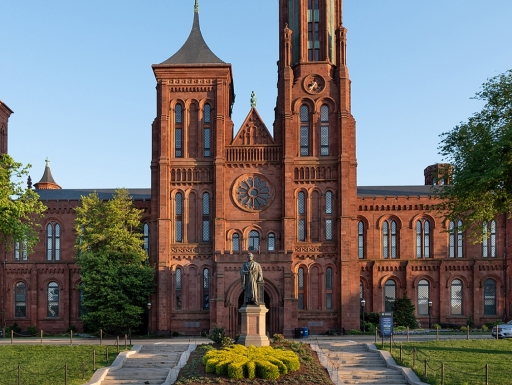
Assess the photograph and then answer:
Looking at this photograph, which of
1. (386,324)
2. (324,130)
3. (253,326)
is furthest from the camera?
(324,130)

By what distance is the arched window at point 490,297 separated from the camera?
208 ft

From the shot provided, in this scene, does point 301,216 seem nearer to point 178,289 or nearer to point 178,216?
point 178,216

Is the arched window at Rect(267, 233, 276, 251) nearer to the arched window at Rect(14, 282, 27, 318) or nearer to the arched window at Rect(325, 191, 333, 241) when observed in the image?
the arched window at Rect(325, 191, 333, 241)

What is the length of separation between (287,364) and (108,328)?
24.4 m

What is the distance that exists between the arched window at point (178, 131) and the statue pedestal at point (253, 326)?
71.5 feet

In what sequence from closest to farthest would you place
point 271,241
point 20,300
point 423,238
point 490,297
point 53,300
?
1. point 271,241
2. point 490,297
3. point 53,300
4. point 20,300
5. point 423,238

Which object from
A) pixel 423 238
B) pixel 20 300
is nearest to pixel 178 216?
pixel 20 300

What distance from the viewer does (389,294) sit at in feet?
211

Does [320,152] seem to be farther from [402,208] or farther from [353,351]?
[353,351]

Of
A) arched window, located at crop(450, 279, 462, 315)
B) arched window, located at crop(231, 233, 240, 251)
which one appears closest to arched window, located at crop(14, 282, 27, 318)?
arched window, located at crop(231, 233, 240, 251)

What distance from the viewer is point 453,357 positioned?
39375 mm

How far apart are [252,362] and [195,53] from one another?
32275 mm

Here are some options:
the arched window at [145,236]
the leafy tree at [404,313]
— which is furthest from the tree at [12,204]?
the leafy tree at [404,313]

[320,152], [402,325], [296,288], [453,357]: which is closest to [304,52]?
[320,152]
